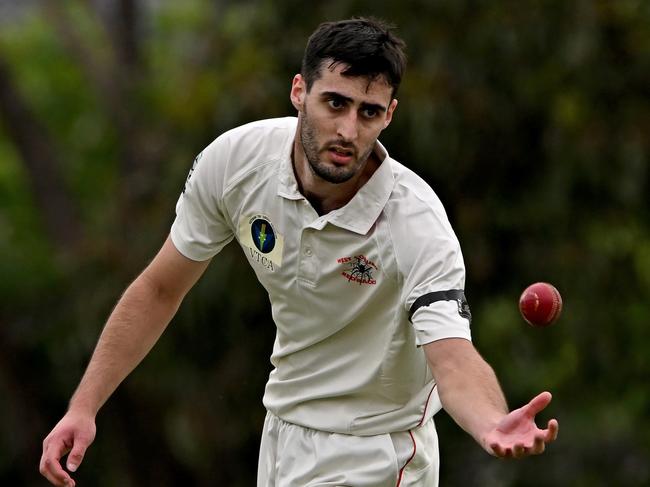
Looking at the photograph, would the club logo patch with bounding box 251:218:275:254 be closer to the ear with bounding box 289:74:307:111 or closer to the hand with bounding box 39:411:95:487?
the ear with bounding box 289:74:307:111

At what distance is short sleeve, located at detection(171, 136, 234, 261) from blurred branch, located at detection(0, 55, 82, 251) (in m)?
10.1

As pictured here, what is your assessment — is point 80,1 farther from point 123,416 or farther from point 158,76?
point 123,416

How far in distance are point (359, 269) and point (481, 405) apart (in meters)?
0.79

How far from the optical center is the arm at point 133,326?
5.02 metres

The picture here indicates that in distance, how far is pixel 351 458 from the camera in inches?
192

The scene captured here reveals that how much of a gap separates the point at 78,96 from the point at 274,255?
13295 mm

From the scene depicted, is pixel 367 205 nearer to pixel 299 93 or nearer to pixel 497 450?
pixel 299 93

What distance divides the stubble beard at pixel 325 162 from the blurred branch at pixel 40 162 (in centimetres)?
1064

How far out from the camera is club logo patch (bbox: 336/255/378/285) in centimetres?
470

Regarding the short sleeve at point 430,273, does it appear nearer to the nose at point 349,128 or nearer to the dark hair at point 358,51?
the nose at point 349,128

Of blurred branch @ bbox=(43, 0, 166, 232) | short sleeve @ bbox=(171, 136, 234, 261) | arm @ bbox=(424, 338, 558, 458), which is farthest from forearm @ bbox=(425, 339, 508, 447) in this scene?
blurred branch @ bbox=(43, 0, 166, 232)

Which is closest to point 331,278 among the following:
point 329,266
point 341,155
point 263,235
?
point 329,266

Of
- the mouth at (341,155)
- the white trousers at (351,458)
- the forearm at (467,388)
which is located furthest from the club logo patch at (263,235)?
the forearm at (467,388)

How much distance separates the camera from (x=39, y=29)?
18.0m
